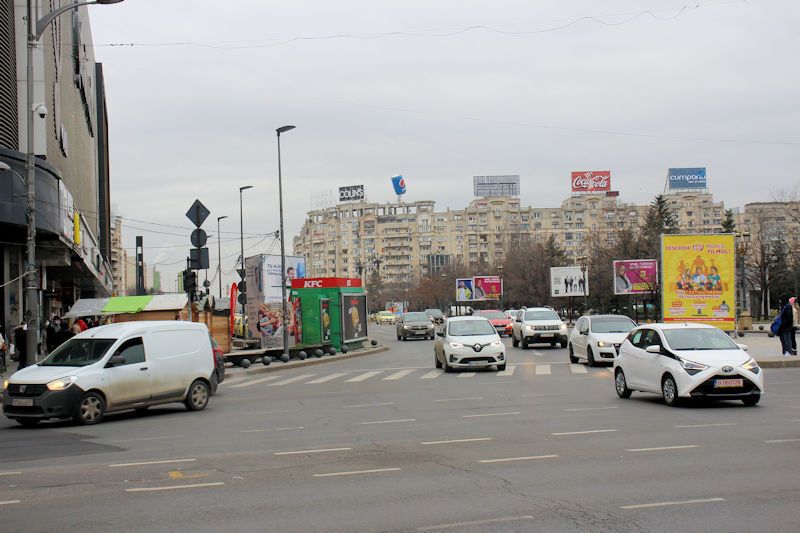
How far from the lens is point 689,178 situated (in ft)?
452

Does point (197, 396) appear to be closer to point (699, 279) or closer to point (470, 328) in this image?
point (470, 328)

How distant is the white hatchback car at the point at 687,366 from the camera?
15180mm

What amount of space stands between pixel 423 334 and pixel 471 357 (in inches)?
1172

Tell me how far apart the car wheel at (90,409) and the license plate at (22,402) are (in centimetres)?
80

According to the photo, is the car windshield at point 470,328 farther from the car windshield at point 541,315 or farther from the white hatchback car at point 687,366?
the car windshield at point 541,315

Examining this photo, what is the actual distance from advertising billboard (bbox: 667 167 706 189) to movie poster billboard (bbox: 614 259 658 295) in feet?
230

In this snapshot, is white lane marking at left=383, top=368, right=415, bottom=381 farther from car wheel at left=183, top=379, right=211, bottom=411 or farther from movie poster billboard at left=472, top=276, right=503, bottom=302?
movie poster billboard at left=472, top=276, right=503, bottom=302

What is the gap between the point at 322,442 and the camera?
12.3m

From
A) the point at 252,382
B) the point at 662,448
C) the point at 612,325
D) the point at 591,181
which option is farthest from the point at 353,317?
the point at 591,181

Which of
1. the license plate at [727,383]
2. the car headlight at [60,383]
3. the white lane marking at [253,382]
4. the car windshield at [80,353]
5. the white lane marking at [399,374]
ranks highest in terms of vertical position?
the car windshield at [80,353]

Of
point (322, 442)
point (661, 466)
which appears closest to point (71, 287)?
point (322, 442)

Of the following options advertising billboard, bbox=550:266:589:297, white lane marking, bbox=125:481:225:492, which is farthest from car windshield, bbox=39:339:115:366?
advertising billboard, bbox=550:266:589:297

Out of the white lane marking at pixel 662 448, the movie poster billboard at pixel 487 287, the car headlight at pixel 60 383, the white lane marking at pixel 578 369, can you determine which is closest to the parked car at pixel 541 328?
the white lane marking at pixel 578 369

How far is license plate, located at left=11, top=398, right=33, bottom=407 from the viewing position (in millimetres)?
15102
